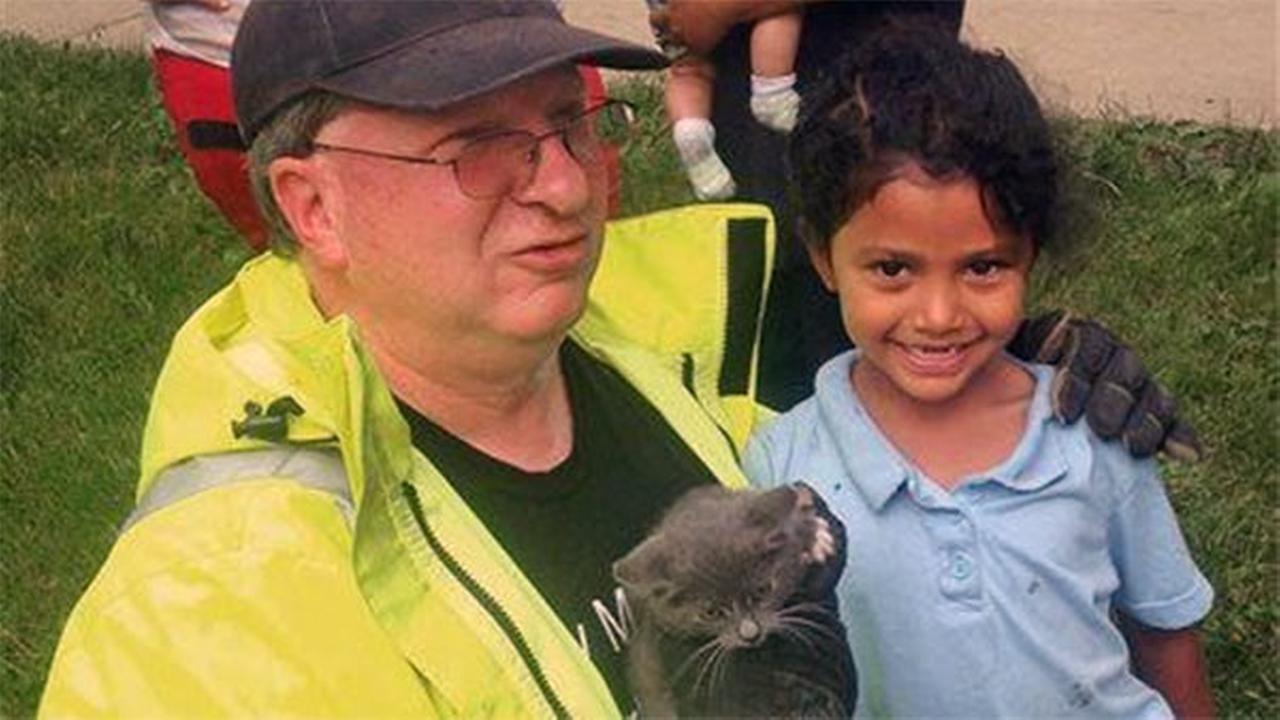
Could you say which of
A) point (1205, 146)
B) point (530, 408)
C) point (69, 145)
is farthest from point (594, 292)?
point (69, 145)

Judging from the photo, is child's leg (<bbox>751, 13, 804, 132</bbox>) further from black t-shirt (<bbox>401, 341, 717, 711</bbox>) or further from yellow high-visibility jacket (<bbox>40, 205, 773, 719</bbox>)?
yellow high-visibility jacket (<bbox>40, 205, 773, 719</bbox>)

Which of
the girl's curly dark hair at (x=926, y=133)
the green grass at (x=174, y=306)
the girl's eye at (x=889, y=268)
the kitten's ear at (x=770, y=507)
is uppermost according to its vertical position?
the girl's curly dark hair at (x=926, y=133)

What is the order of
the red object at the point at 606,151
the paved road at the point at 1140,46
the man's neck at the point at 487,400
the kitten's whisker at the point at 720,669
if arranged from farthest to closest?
the paved road at the point at 1140,46
the red object at the point at 606,151
the man's neck at the point at 487,400
the kitten's whisker at the point at 720,669

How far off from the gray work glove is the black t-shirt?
0.44 metres

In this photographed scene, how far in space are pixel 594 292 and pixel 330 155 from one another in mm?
510

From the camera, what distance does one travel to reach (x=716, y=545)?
1.97m

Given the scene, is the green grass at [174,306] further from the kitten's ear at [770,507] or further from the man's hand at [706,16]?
the kitten's ear at [770,507]

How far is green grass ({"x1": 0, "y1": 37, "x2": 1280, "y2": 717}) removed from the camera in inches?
170

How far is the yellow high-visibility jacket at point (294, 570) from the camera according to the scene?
181 cm

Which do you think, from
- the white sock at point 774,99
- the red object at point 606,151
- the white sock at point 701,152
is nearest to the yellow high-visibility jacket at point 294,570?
the red object at point 606,151

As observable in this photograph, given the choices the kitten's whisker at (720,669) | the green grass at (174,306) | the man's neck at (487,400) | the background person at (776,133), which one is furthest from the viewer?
the green grass at (174,306)

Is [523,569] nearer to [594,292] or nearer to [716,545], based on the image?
[716,545]

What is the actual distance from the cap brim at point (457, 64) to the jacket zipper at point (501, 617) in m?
0.38

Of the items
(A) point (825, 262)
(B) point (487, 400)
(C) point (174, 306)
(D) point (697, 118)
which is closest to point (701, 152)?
(D) point (697, 118)
